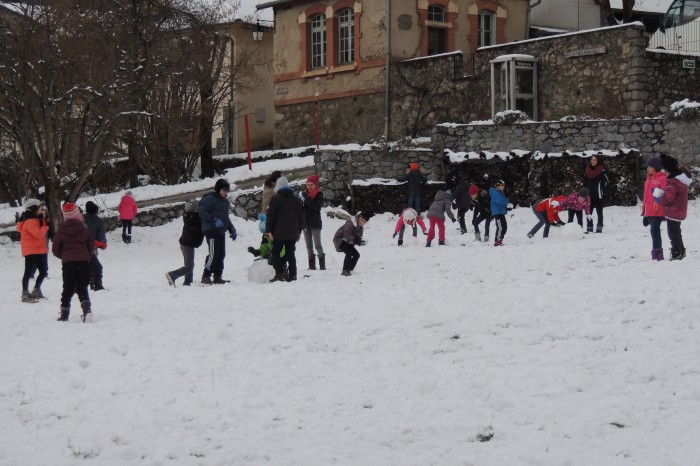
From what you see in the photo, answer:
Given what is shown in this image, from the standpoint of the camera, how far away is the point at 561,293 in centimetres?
1120

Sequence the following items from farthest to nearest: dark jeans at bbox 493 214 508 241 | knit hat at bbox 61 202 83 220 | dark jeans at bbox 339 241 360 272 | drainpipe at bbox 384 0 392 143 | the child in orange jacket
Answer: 1. drainpipe at bbox 384 0 392 143
2. dark jeans at bbox 493 214 508 241
3. dark jeans at bbox 339 241 360 272
4. the child in orange jacket
5. knit hat at bbox 61 202 83 220

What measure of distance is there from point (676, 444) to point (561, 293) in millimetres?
4841

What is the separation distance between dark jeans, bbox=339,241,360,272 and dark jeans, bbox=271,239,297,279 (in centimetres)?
89

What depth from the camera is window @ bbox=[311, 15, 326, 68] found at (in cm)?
3407

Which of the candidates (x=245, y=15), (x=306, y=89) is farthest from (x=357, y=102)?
(x=245, y=15)

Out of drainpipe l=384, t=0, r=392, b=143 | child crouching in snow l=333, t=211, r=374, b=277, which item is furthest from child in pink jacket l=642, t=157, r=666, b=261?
drainpipe l=384, t=0, r=392, b=143

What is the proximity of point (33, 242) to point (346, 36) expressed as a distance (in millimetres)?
20799

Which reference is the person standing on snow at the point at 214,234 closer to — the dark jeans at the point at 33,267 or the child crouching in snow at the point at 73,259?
the dark jeans at the point at 33,267

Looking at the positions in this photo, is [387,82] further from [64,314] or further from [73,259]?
[64,314]

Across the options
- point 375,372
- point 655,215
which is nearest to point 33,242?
point 375,372

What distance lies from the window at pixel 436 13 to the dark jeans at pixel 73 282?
74.6 ft

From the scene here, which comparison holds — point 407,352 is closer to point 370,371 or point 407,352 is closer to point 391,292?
point 370,371

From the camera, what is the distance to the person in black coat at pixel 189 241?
14.7 m

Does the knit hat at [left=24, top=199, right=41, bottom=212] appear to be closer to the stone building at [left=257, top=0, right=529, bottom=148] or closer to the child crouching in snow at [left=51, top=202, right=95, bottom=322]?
the child crouching in snow at [left=51, top=202, right=95, bottom=322]
